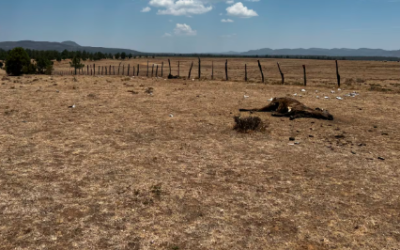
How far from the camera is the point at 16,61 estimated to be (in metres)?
38.9

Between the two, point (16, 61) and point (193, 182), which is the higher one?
point (16, 61)

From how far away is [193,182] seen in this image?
675 cm

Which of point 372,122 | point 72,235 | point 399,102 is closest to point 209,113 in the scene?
point 372,122

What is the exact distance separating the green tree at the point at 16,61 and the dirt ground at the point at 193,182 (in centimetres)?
3148

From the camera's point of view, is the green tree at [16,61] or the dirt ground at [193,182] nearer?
the dirt ground at [193,182]

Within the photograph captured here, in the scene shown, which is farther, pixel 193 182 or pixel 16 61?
pixel 16 61

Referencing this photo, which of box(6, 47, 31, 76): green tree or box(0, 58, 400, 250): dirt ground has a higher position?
box(6, 47, 31, 76): green tree

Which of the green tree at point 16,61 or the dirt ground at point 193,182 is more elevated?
the green tree at point 16,61

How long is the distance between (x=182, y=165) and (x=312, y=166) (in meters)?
3.51

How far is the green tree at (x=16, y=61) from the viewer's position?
3862cm

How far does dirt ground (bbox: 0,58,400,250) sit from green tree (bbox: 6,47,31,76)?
3148 cm

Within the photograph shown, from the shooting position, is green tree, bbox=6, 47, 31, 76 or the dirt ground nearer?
the dirt ground

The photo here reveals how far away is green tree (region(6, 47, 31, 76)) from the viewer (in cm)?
3862

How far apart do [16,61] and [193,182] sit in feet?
137
